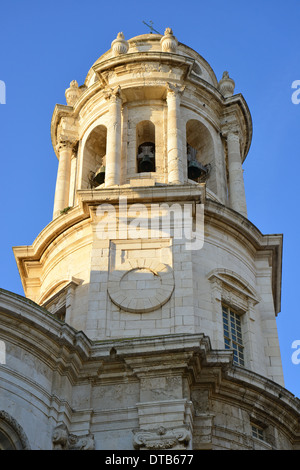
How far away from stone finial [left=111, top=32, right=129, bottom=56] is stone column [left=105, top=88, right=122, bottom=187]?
2956mm

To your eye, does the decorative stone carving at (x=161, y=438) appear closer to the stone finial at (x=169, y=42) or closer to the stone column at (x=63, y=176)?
the stone column at (x=63, y=176)

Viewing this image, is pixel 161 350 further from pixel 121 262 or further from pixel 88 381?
pixel 121 262

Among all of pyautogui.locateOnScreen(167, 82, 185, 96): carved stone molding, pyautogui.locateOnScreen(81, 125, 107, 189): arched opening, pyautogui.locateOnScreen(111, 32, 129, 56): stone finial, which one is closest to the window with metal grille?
pyautogui.locateOnScreen(81, 125, 107, 189): arched opening

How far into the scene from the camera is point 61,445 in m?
23.2

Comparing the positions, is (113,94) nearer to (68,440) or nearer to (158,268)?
(158,268)

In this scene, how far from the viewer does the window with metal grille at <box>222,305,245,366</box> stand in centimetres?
2867

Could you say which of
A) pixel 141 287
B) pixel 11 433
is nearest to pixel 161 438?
pixel 11 433

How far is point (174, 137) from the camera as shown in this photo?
33469 millimetres

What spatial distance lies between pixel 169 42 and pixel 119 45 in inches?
80.7

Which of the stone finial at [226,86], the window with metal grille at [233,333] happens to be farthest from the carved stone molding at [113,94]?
the window with metal grille at [233,333]

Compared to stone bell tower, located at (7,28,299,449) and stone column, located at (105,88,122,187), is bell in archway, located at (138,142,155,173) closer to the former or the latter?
stone bell tower, located at (7,28,299,449)

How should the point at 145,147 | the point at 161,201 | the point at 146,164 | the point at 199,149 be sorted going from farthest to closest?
the point at 199,149, the point at 145,147, the point at 146,164, the point at 161,201

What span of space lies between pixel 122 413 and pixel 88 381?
1.41m

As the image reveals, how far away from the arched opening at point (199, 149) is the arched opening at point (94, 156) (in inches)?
131
